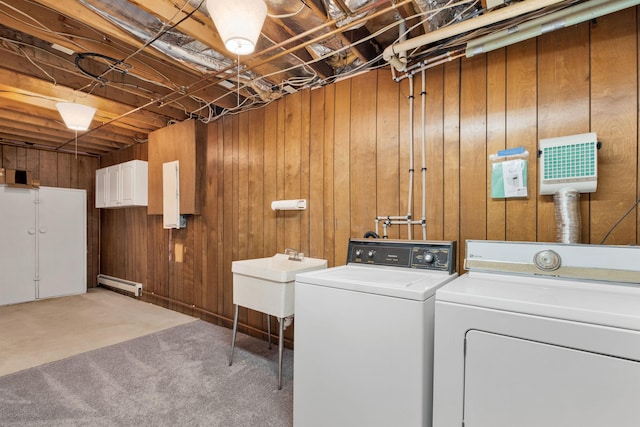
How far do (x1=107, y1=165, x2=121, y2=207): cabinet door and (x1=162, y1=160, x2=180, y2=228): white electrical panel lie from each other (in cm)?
120

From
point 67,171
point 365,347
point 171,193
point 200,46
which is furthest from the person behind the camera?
point 67,171

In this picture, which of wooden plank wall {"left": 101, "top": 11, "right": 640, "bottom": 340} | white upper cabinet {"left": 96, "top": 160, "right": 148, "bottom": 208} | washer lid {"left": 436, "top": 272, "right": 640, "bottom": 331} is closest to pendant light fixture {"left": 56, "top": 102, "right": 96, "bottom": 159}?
wooden plank wall {"left": 101, "top": 11, "right": 640, "bottom": 340}

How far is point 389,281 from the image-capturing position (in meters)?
1.40

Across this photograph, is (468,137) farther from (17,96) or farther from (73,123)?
(17,96)

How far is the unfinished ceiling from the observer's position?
169 cm

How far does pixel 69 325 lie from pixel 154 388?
2034 millimetres

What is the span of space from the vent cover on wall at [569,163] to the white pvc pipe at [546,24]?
0.55 m

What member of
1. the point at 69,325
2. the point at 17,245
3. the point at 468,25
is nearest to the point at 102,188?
the point at 17,245

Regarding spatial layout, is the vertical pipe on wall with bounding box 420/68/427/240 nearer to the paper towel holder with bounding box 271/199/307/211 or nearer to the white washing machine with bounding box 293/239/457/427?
the white washing machine with bounding box 293/239/457/427

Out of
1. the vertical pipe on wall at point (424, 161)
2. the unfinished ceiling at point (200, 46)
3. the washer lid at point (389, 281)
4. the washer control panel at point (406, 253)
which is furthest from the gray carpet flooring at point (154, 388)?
the unfinished ceiling at point (200, 46)

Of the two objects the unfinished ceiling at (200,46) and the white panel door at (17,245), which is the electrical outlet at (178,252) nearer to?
the unfinished ceiling at (200,46)

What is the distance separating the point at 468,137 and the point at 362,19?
3.07 ft

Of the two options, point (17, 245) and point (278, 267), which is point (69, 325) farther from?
point (278, 267)

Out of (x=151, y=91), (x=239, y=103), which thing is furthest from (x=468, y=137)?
(x=151, y=91)
